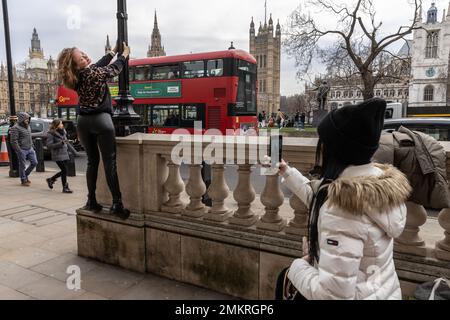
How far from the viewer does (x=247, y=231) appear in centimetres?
337

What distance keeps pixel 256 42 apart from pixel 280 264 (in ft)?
332

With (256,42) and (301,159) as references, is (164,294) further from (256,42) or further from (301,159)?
(256,42)

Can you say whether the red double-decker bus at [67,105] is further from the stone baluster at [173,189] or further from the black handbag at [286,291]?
the black handbag at [286,291]

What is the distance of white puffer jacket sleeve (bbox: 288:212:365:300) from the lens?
1427mm

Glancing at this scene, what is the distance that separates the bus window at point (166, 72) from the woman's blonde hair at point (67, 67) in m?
14.7

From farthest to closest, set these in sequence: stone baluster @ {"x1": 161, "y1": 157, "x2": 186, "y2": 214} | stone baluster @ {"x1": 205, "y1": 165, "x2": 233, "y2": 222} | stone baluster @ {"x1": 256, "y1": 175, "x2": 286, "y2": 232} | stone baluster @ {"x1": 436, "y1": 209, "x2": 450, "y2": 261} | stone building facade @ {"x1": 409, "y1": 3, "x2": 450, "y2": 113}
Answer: stone building facade @ {"x1": 409, "y1": 3, "x2": 450, "y2": 113} → stone baluster @ {"x1": 161, "y1": 157, "x2": 186, "y2": 214} → stone baluster @ {"x1": 205, "y1": 165, "x2": 233, "y2": 222} → stone baluster @ {"x1": 256, "y1": 175, "x2": 286, "y2": 232} → stone baluster @ {"x1": 436, "y1": 209, "x2": 450, "y2": 261}

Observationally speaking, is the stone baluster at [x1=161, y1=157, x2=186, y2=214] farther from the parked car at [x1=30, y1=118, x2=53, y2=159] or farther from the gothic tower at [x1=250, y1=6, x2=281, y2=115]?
the gothic tower at [x1=250, y1=6, x2=281, y2=115]

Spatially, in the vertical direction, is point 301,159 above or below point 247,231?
above

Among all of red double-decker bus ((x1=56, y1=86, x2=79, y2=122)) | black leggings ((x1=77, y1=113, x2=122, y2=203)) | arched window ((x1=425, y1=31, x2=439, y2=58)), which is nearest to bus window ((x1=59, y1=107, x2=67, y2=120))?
red double-decker bus ((x1=56, y1=86, x2=79, y2=122))

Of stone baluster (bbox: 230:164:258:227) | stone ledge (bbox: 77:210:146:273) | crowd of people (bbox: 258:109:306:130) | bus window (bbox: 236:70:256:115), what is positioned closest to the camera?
stone baluster (bbox: 230:164:258:227)

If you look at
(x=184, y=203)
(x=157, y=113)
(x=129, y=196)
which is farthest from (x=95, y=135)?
(x=157, y=113)

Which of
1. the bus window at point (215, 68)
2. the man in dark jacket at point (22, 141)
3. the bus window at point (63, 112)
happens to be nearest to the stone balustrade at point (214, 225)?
the man in dark jacket at point (22, 141)

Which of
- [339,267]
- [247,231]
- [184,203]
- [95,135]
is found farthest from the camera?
[184,203]

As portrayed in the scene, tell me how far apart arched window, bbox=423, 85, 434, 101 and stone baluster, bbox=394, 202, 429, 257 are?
91.7 metres
